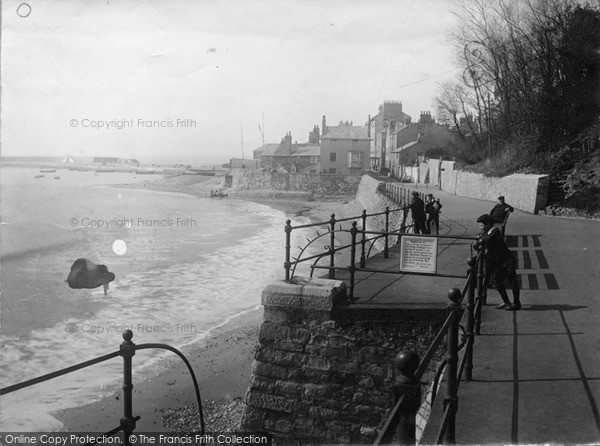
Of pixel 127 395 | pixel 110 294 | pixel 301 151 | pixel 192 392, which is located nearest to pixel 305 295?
pixel 127 395

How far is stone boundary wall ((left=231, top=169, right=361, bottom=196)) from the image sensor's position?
57062 mm

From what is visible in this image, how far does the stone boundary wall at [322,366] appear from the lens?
5.96 meters

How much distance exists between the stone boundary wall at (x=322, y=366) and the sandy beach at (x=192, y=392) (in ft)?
8.77

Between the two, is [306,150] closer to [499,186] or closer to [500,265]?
[499,186]

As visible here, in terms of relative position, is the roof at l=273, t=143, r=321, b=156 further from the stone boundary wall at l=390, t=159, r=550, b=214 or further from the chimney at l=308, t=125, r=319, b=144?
the stone boundary wall at l=390, t=159, r=550, b=214

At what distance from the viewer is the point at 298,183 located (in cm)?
5959

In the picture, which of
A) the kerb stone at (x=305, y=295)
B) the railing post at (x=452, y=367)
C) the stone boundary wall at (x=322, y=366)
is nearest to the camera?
the railing post at (x=452, y=367)

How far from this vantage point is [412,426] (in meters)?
2.09

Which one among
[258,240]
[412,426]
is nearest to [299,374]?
[412,426]

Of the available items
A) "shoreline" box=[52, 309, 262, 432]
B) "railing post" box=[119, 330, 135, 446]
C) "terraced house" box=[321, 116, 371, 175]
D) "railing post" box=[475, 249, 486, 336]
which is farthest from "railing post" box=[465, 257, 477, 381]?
"terraced house" box=[321, 116, 371, 175]

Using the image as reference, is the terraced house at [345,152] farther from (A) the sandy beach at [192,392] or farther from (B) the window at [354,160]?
(A) the sandy beach at [192,392]

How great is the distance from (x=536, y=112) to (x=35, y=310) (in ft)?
69.5

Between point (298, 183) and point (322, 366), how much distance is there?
176ft

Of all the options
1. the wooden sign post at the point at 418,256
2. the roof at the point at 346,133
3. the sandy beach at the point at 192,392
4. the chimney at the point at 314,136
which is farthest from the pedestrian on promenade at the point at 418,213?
the chimney at the point at 314,136
